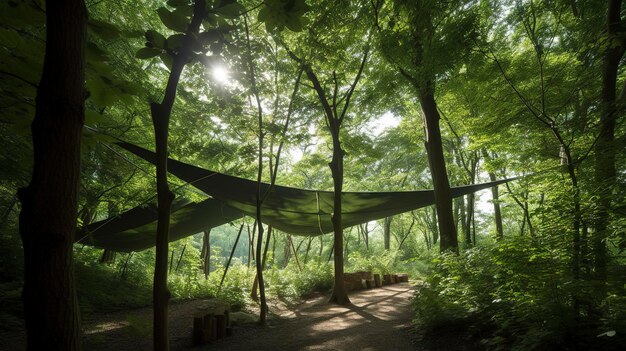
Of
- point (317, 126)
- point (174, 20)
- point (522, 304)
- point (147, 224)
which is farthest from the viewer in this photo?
point (317, 126)

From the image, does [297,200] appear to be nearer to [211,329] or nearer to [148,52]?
[211,329]

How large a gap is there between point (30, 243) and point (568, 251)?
8.05 ft

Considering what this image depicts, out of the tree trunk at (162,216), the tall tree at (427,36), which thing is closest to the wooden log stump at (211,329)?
the tree trunk at (162,216)

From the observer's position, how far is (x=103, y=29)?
2.30 feet

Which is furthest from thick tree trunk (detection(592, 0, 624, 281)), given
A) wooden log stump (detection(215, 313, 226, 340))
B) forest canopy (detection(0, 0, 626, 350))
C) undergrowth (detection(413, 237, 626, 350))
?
wooden log stump (detection(215, 313, 226, 340))

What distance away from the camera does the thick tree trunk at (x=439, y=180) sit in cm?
367

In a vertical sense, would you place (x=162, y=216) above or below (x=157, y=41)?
below

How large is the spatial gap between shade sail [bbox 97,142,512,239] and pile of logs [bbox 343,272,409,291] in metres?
1.20

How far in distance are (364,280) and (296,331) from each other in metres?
3.31

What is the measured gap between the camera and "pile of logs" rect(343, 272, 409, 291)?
587cm

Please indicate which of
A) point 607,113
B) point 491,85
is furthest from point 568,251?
point 491,85

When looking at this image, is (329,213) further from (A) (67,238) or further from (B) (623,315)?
(A) (67,238)

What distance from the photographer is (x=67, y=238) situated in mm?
494

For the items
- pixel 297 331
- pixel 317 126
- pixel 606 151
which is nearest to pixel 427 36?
pixel 606 151
